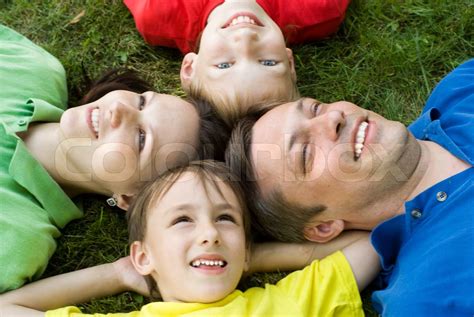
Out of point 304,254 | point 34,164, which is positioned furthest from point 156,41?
point 304,254

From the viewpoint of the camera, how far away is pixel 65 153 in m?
3.25

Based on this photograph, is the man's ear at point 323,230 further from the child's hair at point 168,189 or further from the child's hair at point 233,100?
the child's hair at point 233,100

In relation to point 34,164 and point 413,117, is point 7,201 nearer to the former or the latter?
point 34,164

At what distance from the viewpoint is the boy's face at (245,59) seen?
3.27m

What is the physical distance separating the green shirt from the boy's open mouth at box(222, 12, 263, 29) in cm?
121

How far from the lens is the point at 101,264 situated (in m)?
3.32

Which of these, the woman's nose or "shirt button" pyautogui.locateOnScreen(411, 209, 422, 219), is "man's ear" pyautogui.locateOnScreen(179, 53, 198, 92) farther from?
"shirt button" pyautogui.locateOnScreen(411, 209, 422, 219)

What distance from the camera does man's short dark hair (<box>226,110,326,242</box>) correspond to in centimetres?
299

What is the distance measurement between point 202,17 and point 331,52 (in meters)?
0.96

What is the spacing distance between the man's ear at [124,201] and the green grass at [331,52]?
7.7 inches

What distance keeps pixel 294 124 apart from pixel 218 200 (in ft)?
1.79

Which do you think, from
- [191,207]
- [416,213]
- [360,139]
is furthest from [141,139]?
[416,213]

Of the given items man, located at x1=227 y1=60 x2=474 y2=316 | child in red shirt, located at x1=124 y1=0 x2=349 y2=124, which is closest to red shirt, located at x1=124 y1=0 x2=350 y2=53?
child in red shirt, located at x1=124 y1=0 x2=349 y2=124

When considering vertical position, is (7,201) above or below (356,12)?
below
